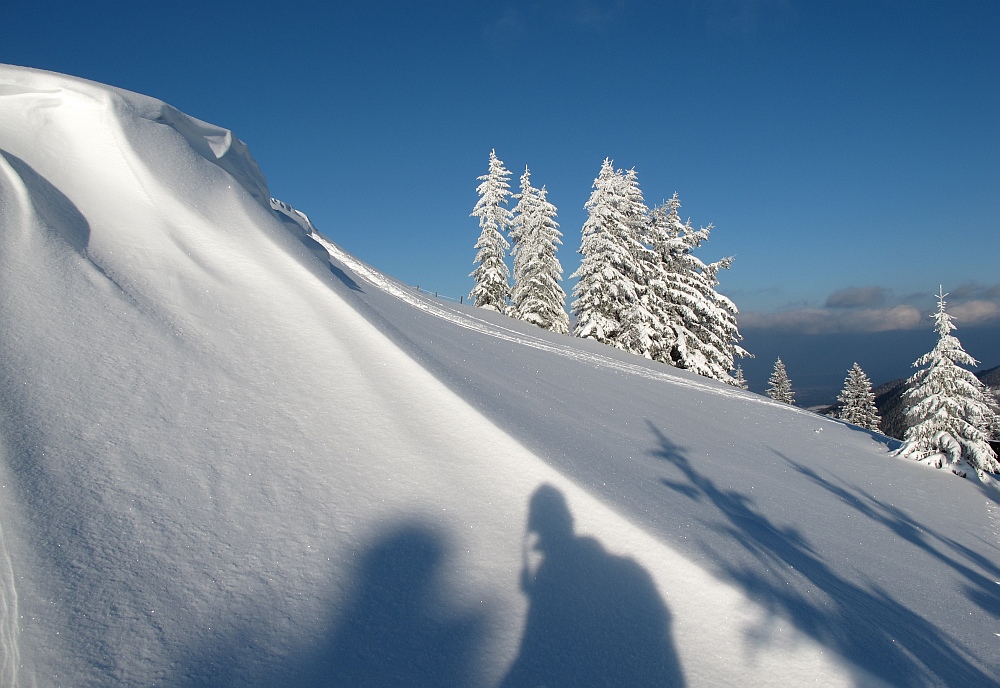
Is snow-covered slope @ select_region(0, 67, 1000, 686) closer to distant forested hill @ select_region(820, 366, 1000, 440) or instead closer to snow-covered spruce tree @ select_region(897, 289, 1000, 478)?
snow-covered spruce tree @ select_region(897, 289, 1000, 478)

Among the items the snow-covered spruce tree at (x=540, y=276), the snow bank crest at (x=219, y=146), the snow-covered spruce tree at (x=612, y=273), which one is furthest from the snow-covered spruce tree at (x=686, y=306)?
the snow bank crest at (x=219, y=146)

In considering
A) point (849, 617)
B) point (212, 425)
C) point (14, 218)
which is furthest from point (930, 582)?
point (14, 218)

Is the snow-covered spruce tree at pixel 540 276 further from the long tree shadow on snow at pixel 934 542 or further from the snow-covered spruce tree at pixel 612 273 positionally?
the long tree shadow on snow at pixel 934 542

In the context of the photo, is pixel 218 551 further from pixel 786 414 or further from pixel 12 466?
pixel 786 414

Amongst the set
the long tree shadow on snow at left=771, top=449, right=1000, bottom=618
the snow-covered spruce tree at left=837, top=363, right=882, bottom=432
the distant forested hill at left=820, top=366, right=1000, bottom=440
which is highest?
the distant forested hill at left=820, top=366, right=1000, bottom=440

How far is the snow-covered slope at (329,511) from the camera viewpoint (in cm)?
250

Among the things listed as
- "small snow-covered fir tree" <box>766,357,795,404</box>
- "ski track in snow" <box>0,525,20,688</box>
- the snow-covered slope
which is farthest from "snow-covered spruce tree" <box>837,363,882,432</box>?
"ski track in snow" <box>0,525,20,688</box>

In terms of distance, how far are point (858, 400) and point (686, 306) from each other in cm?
2626

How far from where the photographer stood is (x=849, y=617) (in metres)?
3.17

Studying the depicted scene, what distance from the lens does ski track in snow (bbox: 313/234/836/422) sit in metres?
11.9

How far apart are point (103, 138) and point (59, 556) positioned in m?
6.65

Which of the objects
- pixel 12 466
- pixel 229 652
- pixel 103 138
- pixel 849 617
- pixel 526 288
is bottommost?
pixel 229 652

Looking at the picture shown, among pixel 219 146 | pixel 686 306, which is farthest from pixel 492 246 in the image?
pixel 219 146

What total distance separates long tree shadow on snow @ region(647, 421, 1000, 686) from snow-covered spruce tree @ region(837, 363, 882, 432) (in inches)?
1625
